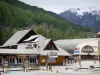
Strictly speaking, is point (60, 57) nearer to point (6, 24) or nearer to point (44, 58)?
point (44, 58)

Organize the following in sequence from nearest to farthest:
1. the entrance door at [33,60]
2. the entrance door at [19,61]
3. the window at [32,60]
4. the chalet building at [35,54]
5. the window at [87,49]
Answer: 1. the chalet building at [35,54]
2. the entrance door at [19,61]
3. the entrance door at [33,60]
4. the window at [32,60]
5. the window at [87,49]

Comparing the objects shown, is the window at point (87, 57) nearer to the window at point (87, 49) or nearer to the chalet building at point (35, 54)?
the window at point (87, 49)

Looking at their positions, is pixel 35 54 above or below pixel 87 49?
below

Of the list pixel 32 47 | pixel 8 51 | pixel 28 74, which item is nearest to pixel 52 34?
pixel 32 47

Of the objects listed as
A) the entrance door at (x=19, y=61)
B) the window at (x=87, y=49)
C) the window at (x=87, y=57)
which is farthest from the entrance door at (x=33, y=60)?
the window at (x=87, y=49)

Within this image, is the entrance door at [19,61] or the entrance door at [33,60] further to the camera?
the entrance door at [33,60]

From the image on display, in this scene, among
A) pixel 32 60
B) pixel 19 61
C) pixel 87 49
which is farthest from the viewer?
pixel 87 49

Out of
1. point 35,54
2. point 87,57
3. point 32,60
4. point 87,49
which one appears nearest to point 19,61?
point 32,60

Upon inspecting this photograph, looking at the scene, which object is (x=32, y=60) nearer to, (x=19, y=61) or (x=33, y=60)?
(x=33, y=60)

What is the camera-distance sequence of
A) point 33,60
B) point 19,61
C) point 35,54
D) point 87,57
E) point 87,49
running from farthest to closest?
point 87,49 → point 87,57 → point 33,60 → point 35,54 → point 19,61

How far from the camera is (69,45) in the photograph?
93938 mm

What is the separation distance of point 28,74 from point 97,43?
1800 inches

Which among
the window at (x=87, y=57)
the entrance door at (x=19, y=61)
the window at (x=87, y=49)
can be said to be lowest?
the entrance door at (x=19, y=61)

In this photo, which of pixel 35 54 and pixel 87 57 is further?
pixel 87 57
